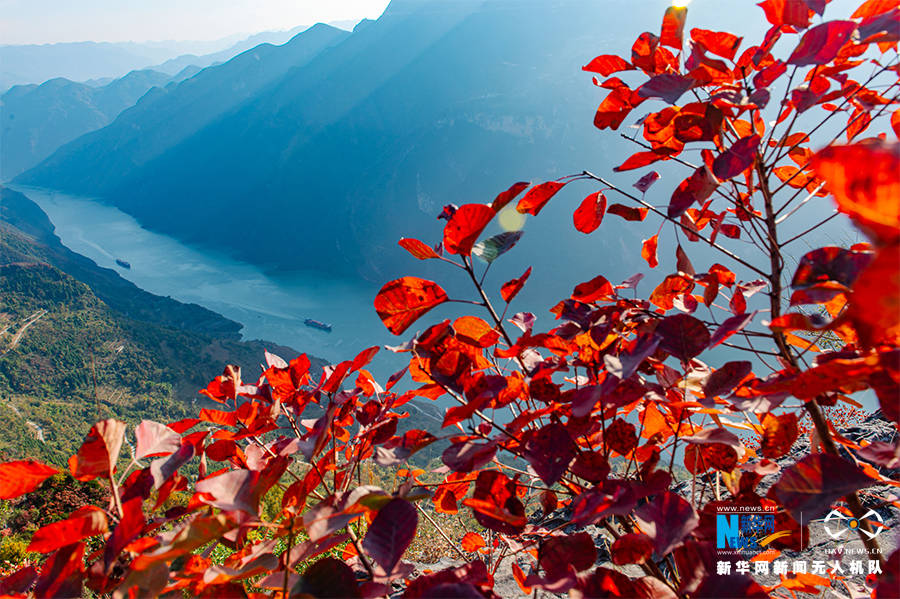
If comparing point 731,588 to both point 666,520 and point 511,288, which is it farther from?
point 511,288

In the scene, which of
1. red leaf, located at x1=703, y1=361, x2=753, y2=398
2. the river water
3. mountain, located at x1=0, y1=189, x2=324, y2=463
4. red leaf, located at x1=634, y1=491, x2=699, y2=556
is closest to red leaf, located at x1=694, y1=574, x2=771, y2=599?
red leaf, located at x1=634, y1=491, x2=699, y2=556

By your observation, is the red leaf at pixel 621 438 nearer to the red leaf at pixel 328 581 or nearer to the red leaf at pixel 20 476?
the red leaf at pixel 328 581

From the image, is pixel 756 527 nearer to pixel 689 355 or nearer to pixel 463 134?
pixel 689 355

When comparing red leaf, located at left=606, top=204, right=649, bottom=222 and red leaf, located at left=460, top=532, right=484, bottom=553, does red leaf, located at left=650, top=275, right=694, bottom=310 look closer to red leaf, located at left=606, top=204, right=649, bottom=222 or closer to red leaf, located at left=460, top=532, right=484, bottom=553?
red leaf, located at left=606, top=204, right=649, bottom=222

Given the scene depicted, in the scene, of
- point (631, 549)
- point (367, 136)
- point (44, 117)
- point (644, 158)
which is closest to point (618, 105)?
point (644, 158)

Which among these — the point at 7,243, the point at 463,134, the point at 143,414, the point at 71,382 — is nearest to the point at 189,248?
the point at 7,243


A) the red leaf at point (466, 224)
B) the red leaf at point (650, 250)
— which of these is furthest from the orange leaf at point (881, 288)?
the red leaf at point (650, 250)
